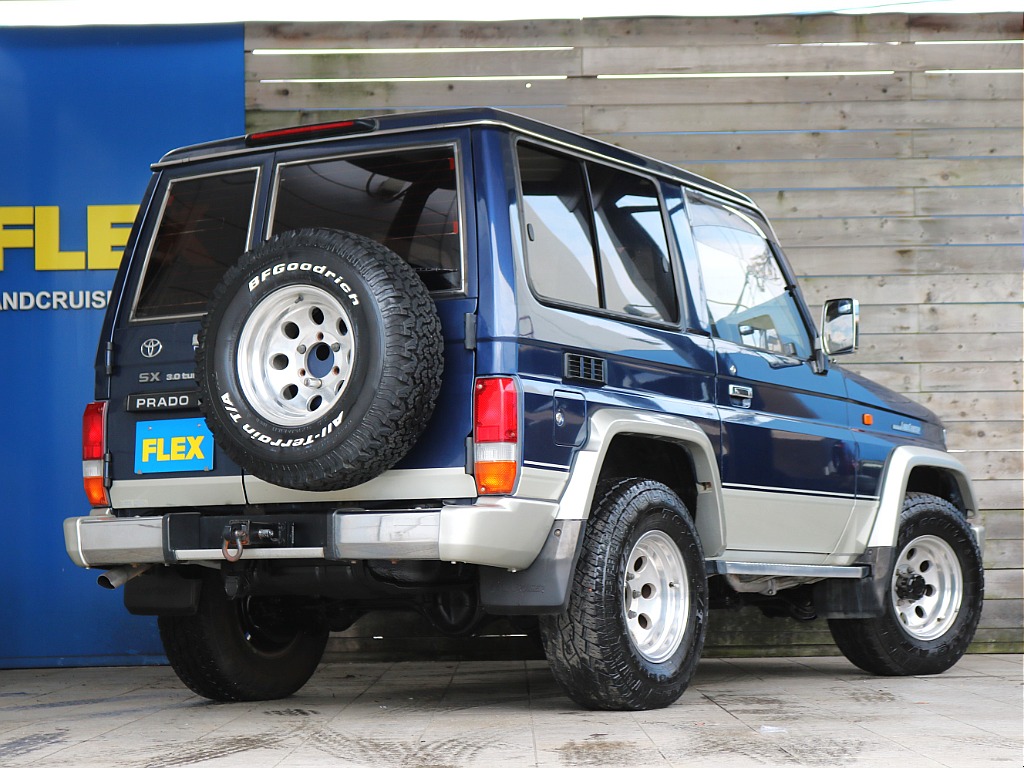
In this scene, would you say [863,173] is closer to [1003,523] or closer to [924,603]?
[1003,523]

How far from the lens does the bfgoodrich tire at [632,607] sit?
468 centimetres

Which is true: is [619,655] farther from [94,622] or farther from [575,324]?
[94,622]

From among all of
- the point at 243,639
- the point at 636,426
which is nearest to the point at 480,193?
the point at 636,426

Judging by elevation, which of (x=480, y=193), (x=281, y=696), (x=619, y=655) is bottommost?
(x=281, y=696)

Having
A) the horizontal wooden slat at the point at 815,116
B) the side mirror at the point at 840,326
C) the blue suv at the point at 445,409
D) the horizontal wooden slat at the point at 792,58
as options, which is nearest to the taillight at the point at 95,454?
the blue suv at the point at 445,409

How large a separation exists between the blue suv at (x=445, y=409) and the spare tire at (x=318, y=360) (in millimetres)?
11

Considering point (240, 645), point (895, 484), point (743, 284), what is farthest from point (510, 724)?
point (895, 484)

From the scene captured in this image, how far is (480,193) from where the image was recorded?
4645 mm

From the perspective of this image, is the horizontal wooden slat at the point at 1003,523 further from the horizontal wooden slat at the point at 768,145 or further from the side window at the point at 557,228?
the side window at the point at 557,228

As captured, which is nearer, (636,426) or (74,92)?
(636,426)

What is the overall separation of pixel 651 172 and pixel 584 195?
56cm

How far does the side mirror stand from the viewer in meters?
6.23

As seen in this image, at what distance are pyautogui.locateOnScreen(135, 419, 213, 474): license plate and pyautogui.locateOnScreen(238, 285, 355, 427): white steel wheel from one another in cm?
49

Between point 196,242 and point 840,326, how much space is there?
3058 mm
